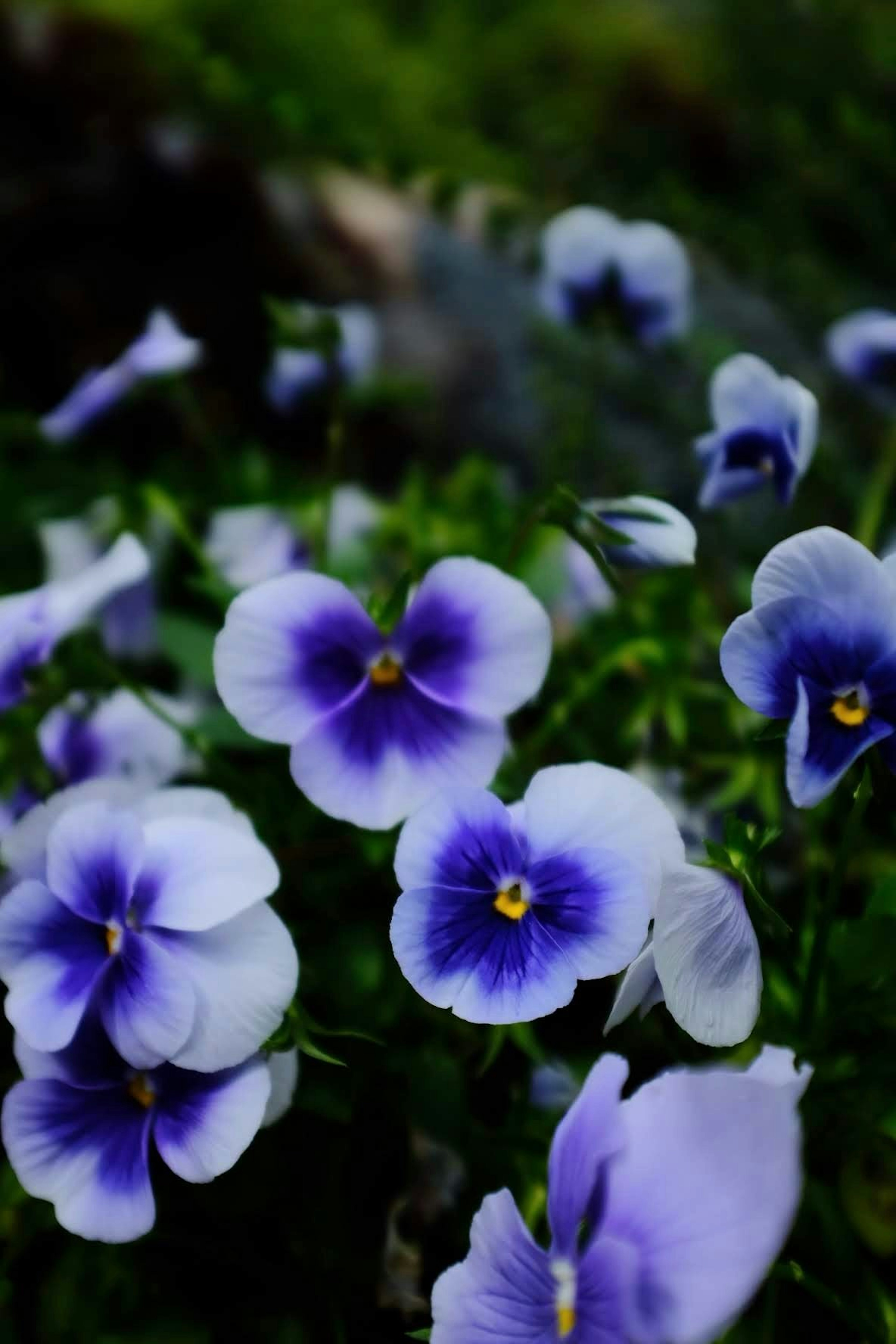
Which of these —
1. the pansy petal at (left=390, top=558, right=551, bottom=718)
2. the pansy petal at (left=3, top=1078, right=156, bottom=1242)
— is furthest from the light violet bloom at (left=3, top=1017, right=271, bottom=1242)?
the pansy petal at (left=390, top=558, right=551, bottom=718)

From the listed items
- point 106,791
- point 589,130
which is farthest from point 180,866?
point 589,130

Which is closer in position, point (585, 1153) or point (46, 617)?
point (585, 1153)

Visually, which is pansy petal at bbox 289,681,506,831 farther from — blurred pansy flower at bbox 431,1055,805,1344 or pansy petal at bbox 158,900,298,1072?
blurred pansy flower at bbox 431,1055,805,1344

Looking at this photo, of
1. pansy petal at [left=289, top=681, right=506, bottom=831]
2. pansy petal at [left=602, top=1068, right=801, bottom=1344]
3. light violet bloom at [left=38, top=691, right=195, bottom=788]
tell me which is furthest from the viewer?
light violet bloom at [left=38, top=691, right=195, bottom=788]

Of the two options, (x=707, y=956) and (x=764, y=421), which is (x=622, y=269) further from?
(x=707, y=956)

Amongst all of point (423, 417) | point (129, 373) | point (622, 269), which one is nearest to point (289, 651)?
point (129, 373)

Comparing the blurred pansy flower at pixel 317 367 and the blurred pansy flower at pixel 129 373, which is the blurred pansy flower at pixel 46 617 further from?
the blurred pansy flower at pixel 317 367

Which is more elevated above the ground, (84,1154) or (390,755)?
(390,755)
